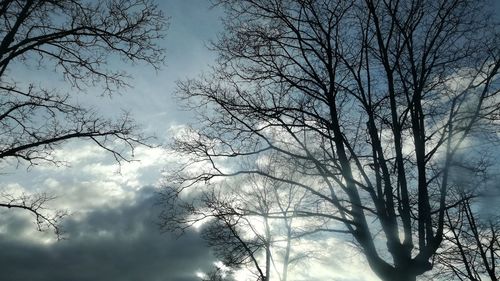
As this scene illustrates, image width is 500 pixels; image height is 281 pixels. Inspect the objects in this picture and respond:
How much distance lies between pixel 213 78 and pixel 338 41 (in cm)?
293

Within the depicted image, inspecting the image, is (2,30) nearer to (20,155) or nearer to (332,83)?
(20,155)

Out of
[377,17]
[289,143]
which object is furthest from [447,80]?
[289,143]

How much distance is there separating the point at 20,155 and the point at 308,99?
19.9ft

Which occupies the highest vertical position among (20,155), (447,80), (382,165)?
(447,80)

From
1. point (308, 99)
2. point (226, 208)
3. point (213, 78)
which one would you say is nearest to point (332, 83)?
point (308, 99)

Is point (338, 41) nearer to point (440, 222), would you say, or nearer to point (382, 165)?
point (382, 165)

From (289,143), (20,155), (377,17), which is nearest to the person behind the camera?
(20,155)

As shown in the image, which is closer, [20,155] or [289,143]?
[20,155]

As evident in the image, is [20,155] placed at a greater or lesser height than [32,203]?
greater

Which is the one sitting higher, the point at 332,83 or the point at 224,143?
the point at 332,83

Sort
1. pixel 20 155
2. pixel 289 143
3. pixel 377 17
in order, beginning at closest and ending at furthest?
pixel 20 155, pixel 377 17, pixel 289 143

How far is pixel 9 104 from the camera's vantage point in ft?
26.1

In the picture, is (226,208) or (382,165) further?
(226,208)

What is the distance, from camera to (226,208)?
8.52m
